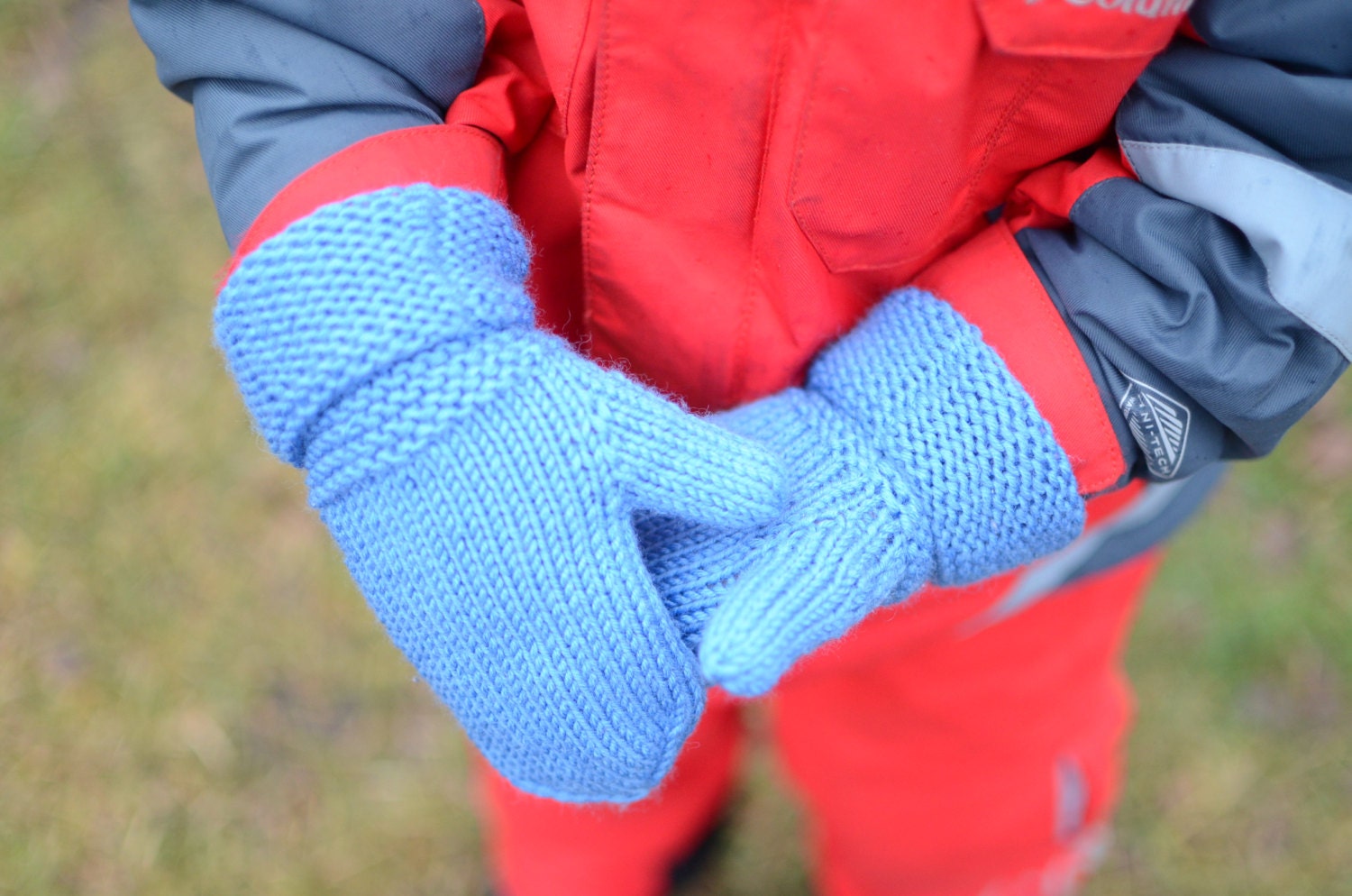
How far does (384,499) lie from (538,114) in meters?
0.37

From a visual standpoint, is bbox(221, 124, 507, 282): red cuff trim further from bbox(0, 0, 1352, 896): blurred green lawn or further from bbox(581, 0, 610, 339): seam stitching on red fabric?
bbox(0, 0, 1352, 896): blurred green lawn

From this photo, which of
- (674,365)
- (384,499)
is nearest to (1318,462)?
(674,365)

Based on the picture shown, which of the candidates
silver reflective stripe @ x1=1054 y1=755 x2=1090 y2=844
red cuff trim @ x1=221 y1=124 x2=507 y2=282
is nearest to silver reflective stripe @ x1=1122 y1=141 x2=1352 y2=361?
red cuff trim @ x1=221 y1=124 x2=507 y2=282

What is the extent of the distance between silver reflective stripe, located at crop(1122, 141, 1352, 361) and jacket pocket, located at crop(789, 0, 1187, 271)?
0.09 m

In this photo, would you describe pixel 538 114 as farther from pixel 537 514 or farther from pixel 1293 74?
pixel 1293 74

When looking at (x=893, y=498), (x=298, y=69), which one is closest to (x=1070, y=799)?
(x=893, y=498)

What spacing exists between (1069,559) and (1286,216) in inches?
17.3

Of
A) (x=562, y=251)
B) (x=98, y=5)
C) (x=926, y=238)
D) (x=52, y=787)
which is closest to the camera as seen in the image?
(x=926, y=238)

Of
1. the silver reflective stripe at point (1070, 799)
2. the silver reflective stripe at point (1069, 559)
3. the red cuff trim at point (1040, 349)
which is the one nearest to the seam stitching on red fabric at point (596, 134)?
the red cuff trim at point (1040, 349)

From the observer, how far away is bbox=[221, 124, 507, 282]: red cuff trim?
2.37ft

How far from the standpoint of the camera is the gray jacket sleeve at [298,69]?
2.48 ft

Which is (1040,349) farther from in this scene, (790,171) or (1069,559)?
(1069,559)

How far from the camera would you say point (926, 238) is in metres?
0.80

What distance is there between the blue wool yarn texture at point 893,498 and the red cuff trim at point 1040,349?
0.02 m
